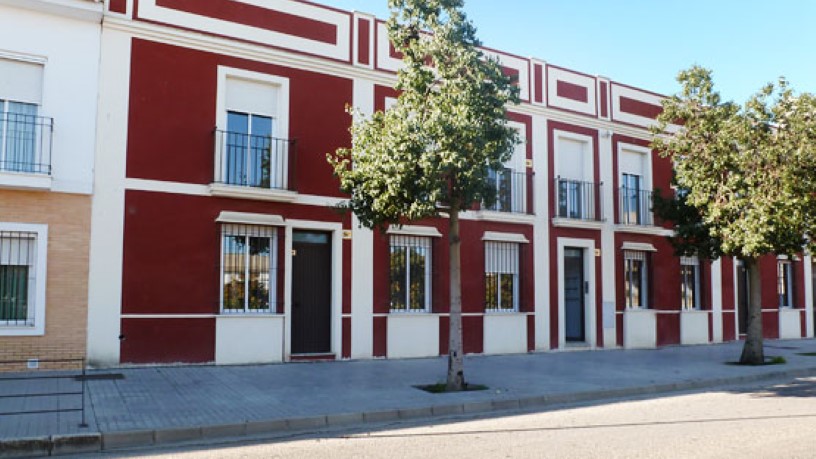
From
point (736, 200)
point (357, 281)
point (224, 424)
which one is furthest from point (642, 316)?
point (224, 424)

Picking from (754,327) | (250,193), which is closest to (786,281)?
(754,327)

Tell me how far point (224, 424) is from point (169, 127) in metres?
7.06

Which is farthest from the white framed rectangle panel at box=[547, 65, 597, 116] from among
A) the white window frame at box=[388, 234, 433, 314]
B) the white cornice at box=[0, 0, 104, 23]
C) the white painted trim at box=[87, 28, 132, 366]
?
the white cornice at box=[0, 0, 104, 23]

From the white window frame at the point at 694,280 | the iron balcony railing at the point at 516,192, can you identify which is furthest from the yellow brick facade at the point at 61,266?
the white window frame at the point at 694,280

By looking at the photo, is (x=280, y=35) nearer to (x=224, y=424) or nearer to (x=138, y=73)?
(x=138, y=73)

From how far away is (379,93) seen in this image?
611 inches

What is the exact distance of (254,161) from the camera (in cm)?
1391

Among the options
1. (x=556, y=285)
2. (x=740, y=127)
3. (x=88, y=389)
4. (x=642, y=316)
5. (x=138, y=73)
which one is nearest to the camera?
(x=88, y=389)

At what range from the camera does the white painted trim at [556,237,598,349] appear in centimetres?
1767

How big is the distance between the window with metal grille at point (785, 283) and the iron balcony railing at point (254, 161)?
17.8m

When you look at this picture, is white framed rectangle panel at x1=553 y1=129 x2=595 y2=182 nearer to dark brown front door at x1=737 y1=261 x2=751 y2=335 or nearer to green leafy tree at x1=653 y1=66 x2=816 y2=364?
green leafy tree at x1=653 y1=66 x2=816 y2=364

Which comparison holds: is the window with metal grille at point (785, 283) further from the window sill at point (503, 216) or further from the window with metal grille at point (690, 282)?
the window sill at point (503, 216)

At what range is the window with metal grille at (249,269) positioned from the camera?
1348 cm

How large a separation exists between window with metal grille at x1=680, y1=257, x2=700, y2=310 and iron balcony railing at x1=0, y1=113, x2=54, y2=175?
1703 centimetres
